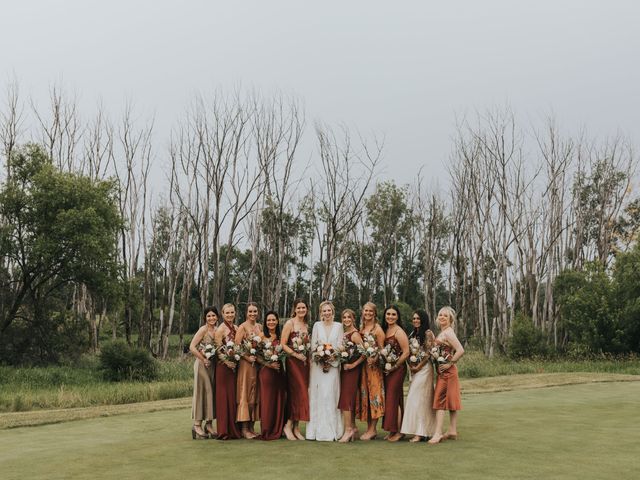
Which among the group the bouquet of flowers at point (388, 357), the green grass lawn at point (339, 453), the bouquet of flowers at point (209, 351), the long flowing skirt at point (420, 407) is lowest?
the green grass lawn at point (339, 453)

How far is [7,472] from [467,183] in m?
34.8

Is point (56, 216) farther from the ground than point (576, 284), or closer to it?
farther from the ground

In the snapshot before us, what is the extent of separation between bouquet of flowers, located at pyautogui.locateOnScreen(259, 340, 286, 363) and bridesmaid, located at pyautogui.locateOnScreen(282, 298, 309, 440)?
83mm

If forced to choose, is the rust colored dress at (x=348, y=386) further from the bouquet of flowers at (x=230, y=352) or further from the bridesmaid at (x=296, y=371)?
the bouquet of flowers at (x=230, y=352)

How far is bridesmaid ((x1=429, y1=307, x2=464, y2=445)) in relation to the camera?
9.05 metres

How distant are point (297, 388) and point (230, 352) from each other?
1.05 metres

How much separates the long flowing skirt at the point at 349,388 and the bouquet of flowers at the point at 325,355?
243 millimetres

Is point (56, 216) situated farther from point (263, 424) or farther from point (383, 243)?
point (383, 243)

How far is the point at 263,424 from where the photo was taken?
9.21 metres

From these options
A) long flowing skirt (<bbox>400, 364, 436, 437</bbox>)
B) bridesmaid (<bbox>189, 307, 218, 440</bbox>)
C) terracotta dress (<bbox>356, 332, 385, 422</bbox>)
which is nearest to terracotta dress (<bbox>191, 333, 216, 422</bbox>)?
bridesmaid (<bbox>189, 307, 218, 440</bbox>)

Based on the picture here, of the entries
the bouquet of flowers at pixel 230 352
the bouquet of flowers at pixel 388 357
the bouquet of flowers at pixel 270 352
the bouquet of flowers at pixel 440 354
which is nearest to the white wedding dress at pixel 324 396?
the bouquet of flowers at pixel 270 352

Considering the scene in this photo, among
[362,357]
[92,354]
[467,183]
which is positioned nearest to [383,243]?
[467,183]

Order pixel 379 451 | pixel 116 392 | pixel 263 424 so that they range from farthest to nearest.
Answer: pixel 116 392 → pixel 263 424 → pixel 379 451

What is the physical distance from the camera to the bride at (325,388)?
916 cm
